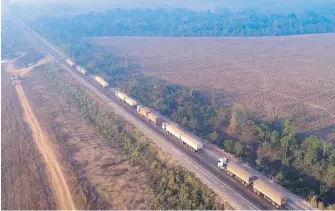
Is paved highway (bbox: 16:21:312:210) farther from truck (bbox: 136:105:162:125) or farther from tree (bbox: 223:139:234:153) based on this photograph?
tree (bbox: 223:139:234:153)

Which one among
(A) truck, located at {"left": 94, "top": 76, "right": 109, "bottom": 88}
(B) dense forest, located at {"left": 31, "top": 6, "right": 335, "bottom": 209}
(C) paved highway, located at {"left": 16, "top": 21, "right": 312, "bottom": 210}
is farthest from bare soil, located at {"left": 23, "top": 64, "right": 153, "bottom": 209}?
(B) dense forest, located at {"left": 31, "top": 6, "right": 335, "bottom": 209}

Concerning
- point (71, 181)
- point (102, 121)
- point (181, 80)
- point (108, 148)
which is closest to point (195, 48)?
point (181, 80)

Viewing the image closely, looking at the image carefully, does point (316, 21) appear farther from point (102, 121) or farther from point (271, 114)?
point (102, 121)

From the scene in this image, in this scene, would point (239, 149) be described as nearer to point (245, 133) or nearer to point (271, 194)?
point (245, 133)

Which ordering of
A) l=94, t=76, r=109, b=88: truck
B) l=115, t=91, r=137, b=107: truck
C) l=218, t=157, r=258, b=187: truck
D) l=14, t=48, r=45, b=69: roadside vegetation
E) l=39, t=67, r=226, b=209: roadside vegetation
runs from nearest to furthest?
1. l=39, t=67, r=226, b=209: roadside vegetation
2. l=218, t=157, r=258, b=187: truck
3. l=115, t=91, r=137, b=107: truck
4. l=94, t=76, r=109, b=88: truck
5. l=14, t=48, r=45, b=69: roadside vegetation

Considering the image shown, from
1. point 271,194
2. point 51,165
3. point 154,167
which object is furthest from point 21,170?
point 271,194
